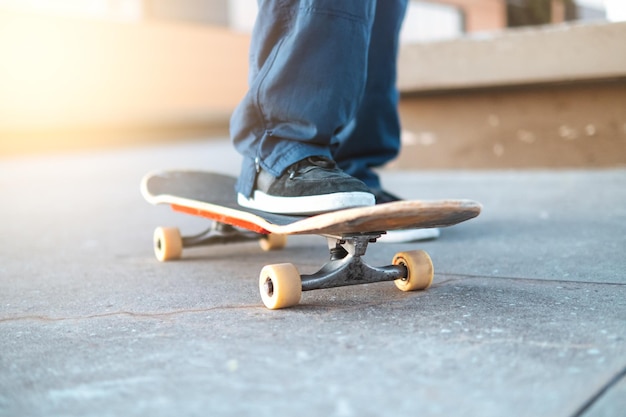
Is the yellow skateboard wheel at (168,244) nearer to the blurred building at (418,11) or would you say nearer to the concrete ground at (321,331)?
the concrete ground at (321,331)

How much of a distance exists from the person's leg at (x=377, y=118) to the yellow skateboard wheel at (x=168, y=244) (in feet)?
1.60

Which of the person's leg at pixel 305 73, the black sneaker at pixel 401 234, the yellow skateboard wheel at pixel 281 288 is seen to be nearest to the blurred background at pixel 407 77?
the black sneaker at pixel 401 234

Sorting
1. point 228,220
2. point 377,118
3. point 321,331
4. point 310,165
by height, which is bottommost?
point 321,331

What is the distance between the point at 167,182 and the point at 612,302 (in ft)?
3.85

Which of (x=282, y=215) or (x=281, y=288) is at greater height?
(x=282, y=215)

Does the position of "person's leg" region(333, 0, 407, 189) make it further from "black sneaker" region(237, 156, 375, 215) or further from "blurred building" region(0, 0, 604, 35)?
"blurred building" region(0, 0, 604, 35)

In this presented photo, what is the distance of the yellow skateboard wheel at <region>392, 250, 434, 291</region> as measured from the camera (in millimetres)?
1417

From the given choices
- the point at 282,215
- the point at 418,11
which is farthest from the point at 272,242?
the point at 418,11

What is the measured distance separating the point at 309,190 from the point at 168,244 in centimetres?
60

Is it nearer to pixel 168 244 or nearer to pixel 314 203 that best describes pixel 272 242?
pixel 168 244

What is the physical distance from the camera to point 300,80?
154 cm

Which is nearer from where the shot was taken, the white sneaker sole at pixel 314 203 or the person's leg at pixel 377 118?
the white sneaker sole at pixel 314 203

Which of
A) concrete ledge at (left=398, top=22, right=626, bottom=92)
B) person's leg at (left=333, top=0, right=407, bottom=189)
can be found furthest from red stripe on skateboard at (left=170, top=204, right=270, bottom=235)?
concrete ledge at (left=398, top=22, right=626, bottom=92)

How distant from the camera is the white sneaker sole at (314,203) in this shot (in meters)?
1.41
